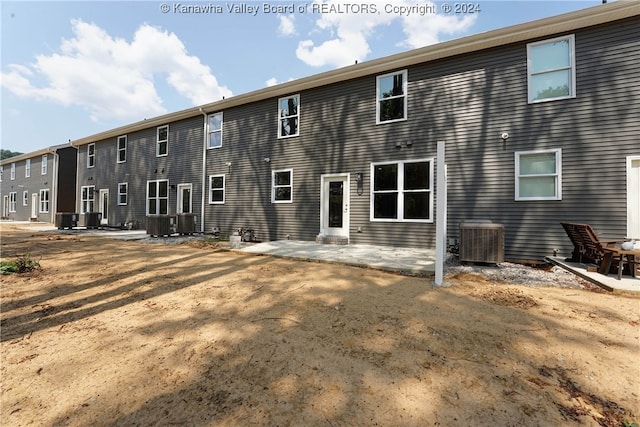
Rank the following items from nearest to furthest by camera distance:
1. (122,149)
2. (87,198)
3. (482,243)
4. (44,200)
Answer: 1. (482,243)
2. (122,149)
3. (87,198)
4. (44,200)

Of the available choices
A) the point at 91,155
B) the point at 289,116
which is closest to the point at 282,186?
the point at 289,116

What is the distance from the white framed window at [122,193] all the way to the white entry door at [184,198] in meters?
4.50

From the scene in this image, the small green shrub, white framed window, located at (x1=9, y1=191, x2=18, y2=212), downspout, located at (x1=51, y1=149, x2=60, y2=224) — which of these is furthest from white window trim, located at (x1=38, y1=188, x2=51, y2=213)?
the small green shrub

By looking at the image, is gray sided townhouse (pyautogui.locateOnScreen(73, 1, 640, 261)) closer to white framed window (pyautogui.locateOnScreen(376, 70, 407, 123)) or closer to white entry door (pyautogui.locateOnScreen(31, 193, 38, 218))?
white framed window (pyautogui.locateOnScreen(376, 70, 407, 123))

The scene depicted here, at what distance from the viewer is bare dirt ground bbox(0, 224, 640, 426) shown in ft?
5.83

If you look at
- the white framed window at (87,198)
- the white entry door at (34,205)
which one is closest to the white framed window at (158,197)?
the white framed window at (87,198)

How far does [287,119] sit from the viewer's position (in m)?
10.2

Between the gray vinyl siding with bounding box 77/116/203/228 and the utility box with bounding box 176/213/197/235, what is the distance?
0.74 m

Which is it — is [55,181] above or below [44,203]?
above

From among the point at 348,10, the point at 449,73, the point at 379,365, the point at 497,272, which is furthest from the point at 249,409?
the point at 348,10

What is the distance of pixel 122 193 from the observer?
15.5m

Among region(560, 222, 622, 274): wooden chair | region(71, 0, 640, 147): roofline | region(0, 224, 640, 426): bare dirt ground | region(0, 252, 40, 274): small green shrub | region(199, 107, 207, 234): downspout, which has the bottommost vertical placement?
region(0, 224, 640, 426): bare dirt ground

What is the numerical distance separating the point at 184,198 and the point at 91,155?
941 cm

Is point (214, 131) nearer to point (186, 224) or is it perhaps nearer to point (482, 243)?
point (186, 224)
